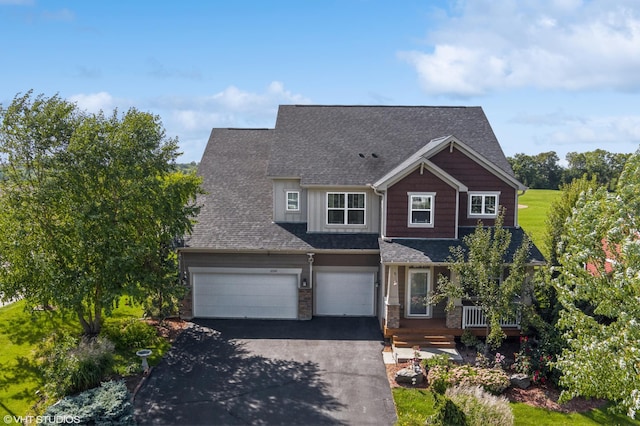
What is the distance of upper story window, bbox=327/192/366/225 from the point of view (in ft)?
72.7

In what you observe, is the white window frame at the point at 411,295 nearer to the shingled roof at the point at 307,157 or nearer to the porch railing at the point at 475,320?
the porch railing at the point at 475,320

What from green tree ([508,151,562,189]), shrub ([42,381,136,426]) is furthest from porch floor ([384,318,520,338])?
green tree ([508,151,562,189])

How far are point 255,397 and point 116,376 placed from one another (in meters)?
4.73

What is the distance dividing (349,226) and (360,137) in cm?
513

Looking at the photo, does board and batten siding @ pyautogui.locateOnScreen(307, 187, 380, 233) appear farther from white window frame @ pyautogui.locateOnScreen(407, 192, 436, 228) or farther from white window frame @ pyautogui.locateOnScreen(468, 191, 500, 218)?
white window frame @ pyautogui.locateOnScreen(468, 191, 500, 218)

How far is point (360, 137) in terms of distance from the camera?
2484 centimetres

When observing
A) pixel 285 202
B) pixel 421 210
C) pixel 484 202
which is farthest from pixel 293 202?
pixel 484 202

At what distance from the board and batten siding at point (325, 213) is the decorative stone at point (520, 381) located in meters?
8.43

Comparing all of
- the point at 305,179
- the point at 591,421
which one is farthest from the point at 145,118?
the point at 591,421

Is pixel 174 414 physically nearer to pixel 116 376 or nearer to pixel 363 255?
pixel 116 376

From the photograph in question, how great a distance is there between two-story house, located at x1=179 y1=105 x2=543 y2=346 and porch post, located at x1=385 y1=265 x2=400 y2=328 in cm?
4

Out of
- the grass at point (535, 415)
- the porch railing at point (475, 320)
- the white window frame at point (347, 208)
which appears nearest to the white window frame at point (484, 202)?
the porch railing at point (475, 320)

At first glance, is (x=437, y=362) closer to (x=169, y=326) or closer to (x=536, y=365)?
(x=536, y=365)

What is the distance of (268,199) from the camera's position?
2430 cm
